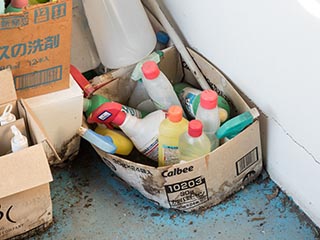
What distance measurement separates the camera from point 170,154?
141cm

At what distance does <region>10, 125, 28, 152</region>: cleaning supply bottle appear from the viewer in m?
1.26

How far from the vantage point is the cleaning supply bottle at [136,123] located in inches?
56.3

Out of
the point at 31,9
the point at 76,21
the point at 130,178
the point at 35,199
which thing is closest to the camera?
the point at 31,9

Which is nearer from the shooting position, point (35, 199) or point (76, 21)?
point (35, 199)

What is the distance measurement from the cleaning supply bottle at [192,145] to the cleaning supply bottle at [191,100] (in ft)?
0.32

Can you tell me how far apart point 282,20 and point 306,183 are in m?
0.42

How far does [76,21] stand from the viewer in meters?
1.60

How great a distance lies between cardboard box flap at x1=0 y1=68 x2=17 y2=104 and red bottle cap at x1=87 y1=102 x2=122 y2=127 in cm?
22

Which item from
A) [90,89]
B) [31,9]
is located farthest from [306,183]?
[31,9]

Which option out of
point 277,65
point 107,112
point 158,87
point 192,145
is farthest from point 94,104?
point 277,65

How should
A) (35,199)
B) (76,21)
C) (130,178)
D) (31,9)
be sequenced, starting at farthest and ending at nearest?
(76,21) → (130,178) → (35,199) → (31,9)

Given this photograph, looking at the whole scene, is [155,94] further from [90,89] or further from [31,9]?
[31,9]

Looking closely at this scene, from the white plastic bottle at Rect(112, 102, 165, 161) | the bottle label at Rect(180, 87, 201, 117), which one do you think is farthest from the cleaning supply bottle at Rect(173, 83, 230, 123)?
the white plastic bottle at Rect(112, 102, 165, 161)

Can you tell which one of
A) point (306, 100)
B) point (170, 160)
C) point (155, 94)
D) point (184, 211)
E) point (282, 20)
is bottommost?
point (184, 211)
